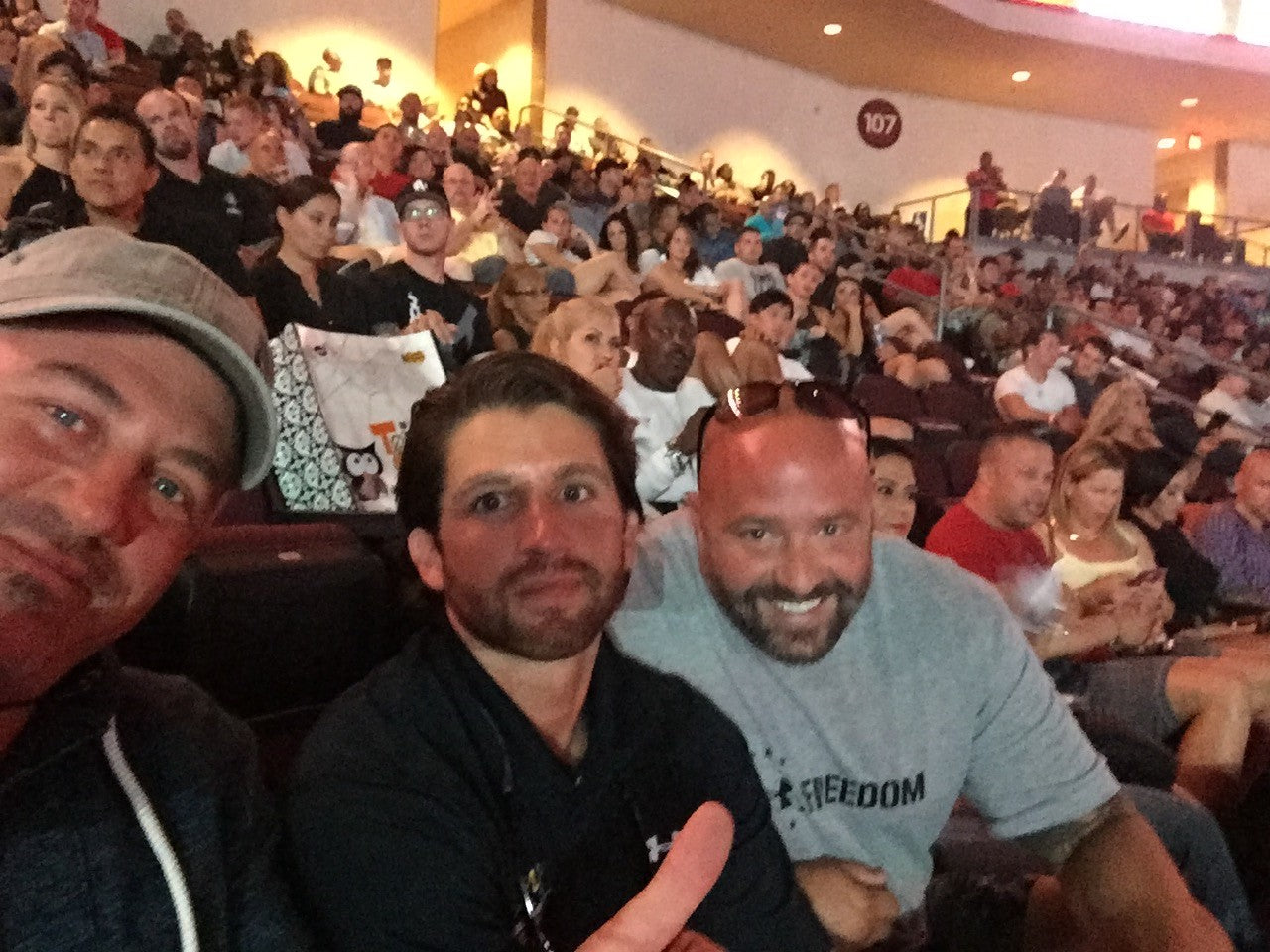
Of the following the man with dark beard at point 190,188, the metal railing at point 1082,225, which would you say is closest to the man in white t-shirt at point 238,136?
the man with dark beard at point 190,188

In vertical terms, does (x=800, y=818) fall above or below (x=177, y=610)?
below

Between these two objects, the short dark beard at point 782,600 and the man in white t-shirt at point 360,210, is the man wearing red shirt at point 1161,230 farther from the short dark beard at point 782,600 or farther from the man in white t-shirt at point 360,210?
the short dark beard at point 782,600

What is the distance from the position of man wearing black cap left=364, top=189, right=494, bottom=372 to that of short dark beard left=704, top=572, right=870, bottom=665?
1978 millimetres

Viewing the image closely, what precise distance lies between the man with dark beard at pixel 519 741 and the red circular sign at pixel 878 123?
1296cm

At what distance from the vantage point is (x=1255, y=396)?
322 inches

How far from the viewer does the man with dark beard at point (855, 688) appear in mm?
1142

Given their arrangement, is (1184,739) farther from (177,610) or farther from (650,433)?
(177,610)

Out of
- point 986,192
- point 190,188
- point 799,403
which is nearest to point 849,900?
point 799,403

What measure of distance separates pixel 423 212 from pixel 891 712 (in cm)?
254

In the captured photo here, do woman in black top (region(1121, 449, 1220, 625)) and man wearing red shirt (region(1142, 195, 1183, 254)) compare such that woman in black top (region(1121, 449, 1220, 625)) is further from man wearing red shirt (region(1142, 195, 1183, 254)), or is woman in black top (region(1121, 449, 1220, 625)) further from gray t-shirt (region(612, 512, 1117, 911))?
man wearing red shirt (region(1142, 195, 1183, 254))

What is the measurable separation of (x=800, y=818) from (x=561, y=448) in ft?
1.81

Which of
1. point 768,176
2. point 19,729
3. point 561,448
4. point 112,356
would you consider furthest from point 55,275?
point 768,176

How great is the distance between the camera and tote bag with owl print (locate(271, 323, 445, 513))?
6.41 feet

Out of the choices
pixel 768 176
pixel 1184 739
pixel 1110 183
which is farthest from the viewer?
pixel 1110 183
